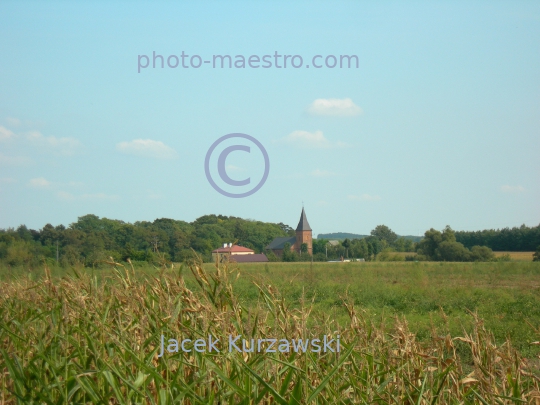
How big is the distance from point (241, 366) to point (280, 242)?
16.3ft

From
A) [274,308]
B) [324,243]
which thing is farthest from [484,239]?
[274,308]

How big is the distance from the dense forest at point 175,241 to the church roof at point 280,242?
119mm

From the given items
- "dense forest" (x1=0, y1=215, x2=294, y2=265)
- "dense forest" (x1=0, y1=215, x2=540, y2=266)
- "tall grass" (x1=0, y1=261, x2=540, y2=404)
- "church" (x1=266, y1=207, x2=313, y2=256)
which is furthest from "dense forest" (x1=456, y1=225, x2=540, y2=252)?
"tall grass" (x1=0, y1=261, x2=540, y2=404)

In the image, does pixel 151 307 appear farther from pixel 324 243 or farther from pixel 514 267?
pixel 514 267

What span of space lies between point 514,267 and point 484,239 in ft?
48.3

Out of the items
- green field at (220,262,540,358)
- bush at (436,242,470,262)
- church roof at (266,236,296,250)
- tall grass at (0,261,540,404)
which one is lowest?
green field at (220,262,540,358)

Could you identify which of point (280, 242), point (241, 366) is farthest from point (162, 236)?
point (241, 366)

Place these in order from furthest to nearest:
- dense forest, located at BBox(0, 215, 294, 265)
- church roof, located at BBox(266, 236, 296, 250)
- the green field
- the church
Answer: the green field
church roof, located at BBox(266, 236, 296, 250)
the church
dense forest, located at BBox(0, 215, 294, 265)

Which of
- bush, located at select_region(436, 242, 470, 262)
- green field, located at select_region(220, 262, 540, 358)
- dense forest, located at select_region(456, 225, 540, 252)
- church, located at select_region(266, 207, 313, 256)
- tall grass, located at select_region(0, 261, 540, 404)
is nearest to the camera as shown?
tall grass, located at select_region(0, 261, 540, 404)

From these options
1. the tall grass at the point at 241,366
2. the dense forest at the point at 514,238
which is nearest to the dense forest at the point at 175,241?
the dense forest at the point at 514,238

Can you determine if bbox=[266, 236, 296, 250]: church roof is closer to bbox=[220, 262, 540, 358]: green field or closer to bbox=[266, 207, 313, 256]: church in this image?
bbox=[266, 207, 313, 256]: church

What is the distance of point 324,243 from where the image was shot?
9.84 meters

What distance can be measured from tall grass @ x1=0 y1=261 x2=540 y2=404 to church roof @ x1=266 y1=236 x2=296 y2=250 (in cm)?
371

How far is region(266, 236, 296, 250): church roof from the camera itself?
6625 mm
